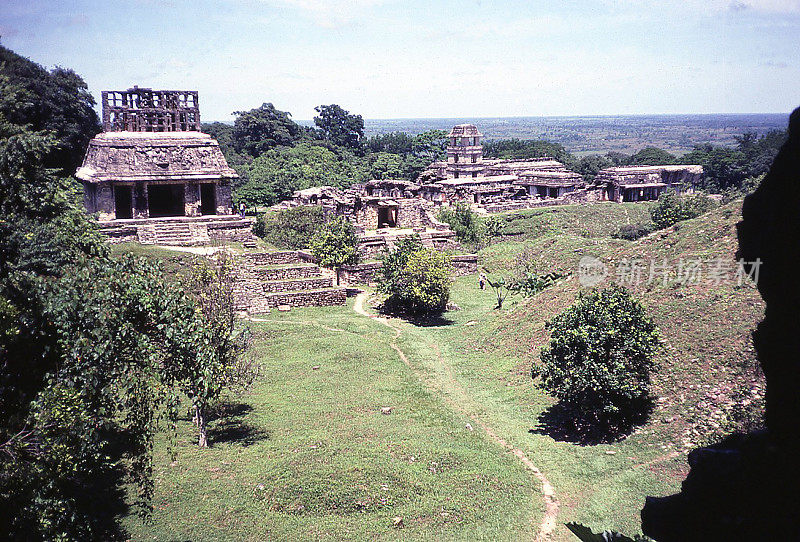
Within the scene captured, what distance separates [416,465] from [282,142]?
8799 cm

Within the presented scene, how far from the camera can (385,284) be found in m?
34.5

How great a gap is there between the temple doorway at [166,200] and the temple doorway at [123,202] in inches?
63.0

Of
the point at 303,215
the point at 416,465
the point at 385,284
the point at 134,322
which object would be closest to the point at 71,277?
the point at 134,322

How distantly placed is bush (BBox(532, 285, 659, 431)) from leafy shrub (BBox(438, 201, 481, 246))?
102 feet

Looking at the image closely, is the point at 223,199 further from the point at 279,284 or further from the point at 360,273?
the point at 360,273

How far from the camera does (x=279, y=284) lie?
33.8 metres

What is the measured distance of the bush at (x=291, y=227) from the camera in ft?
147

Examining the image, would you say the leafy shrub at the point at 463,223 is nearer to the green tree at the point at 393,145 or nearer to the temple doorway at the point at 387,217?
the temple doorway at the point at 387,217

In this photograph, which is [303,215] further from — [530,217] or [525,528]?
[525,528]

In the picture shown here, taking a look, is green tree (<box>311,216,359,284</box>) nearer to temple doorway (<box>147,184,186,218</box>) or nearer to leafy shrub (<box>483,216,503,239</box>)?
temple doorway (<box>147,184,186,218</box>)

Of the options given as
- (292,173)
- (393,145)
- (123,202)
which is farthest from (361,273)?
(393,145)

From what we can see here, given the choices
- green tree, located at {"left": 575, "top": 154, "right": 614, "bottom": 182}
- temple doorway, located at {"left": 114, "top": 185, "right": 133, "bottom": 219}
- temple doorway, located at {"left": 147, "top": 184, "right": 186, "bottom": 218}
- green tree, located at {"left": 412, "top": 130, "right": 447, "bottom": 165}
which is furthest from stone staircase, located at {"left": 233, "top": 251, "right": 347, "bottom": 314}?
green tree, located at {"left": 575, "top": 154, "right": 614, "bottom": 182}

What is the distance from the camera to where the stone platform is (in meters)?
35.8

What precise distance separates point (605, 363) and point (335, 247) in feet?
74.0
